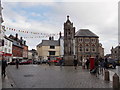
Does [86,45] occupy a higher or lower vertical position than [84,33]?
lower

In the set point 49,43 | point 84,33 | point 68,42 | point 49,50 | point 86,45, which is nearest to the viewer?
point 68,42

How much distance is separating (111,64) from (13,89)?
2035cm

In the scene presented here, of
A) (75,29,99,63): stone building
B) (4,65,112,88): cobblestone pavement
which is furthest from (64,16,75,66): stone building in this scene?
(75,29,99,63): stone building

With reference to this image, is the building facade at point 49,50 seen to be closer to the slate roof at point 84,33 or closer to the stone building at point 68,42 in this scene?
the slate roof at point 84,33

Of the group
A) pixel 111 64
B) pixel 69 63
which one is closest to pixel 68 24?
pixel 69 63

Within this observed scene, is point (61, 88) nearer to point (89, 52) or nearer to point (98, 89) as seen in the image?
point (98, 89)

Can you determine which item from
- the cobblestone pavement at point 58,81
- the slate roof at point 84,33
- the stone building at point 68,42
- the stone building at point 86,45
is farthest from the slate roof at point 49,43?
the cobblestone pavement at point 58,81

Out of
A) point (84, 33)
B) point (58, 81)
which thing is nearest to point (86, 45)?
point (84, 33)

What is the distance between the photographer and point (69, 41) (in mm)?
30000

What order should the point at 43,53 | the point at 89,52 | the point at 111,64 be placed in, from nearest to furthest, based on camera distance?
the point at 111,64 → the point at 89,52 → the point at 43,53

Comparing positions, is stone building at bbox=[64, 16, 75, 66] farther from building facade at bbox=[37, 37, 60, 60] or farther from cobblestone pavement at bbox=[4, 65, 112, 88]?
building facade at bbox=[37, 37, 60, 60]

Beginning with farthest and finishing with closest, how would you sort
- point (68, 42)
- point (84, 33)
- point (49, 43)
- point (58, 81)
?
point (49, 43)
point (84, 33)
point (68, 42)
point (58, 81)

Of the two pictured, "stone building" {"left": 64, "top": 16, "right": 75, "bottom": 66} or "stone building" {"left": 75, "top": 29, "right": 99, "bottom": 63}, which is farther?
"stone building" {"left": 75, "top": 29, "right": 99, "bottom": 63}

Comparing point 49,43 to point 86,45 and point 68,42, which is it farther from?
point 68,42
